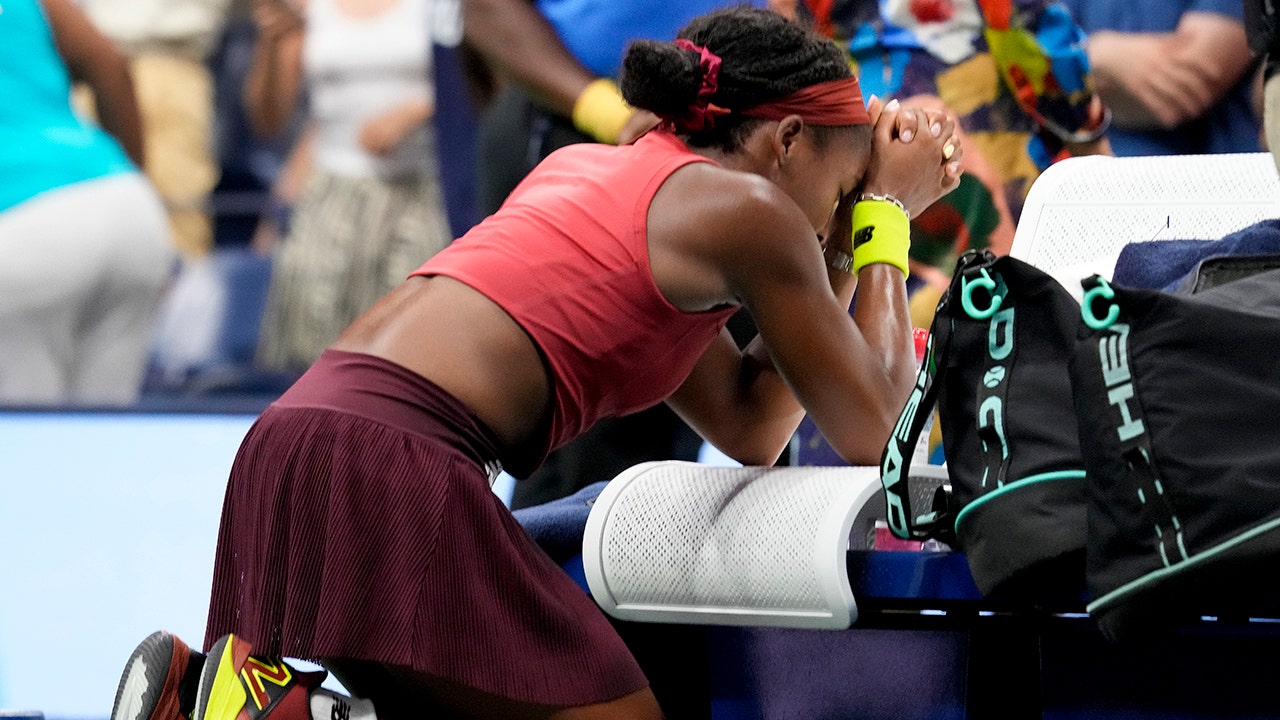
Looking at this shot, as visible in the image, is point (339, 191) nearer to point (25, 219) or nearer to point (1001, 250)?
point (25, 219)

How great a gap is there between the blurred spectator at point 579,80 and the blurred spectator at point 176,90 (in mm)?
2520

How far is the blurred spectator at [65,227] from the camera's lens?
383 cm

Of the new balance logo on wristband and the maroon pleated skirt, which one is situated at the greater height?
the new balance logo on wristband

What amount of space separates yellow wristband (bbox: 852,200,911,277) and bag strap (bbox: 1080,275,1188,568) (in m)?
0.65

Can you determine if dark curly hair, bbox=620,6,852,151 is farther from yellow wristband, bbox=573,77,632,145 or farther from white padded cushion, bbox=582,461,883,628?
yellow wristband, bbox=573,77,632,145

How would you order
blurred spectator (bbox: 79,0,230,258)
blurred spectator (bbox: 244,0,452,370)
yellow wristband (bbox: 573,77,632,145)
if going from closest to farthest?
1. yellow wristband (bbox: 573,77,632,145)
2. blurred spectator (bbox: 244,0,452,370)
3. blurred spectator (bbox: 79,0,230,258)

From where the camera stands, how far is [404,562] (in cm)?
→ 138

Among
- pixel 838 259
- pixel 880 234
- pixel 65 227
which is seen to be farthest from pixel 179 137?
pixel 880 234

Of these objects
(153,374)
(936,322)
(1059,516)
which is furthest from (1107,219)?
(153,374)

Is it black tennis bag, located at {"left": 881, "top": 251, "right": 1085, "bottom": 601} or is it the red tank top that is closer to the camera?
black tennis bag, located at {"left": 881, "top": 251, "right": 1085, "bottom": 601}

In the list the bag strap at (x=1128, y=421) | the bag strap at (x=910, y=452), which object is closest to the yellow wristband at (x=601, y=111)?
the bag strap at (x=910, y=452)

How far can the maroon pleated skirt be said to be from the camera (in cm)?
138

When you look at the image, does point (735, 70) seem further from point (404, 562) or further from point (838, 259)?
point (404, 562)

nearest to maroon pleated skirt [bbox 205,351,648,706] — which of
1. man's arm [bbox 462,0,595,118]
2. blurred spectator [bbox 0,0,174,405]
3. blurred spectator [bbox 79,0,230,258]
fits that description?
man's arm [bbox 462,0,595,118]
